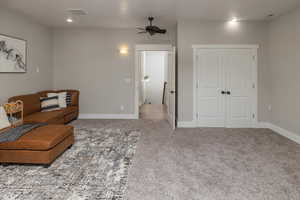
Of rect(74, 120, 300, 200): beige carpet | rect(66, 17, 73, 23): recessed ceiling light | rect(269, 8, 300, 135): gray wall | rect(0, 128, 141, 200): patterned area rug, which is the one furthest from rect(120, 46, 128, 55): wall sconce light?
rect(269, 8, 300, 135): gray wall

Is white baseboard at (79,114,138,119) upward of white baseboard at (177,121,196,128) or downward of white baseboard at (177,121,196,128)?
upward

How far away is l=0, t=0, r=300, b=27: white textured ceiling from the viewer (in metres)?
3.85

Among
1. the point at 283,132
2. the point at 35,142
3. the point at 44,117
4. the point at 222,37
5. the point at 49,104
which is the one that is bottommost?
the point at 283,132

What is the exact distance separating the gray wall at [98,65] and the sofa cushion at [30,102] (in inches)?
56.1

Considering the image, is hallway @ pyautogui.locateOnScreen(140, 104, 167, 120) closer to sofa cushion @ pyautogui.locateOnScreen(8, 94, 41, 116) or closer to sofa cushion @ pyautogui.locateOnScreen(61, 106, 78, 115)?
sofa cushion @ pyautogui.locateOnScreen(61, 106, 78, 115)

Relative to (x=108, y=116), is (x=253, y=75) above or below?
above

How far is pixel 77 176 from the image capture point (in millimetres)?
2510

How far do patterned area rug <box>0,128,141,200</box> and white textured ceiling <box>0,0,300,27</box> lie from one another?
9.40 ft

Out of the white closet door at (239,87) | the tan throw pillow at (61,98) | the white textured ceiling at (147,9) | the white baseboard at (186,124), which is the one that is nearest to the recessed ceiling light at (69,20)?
the white textured ceiling at (147,9)

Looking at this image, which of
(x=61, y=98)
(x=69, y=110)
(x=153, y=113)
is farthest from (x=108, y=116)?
(x=153, y=113)

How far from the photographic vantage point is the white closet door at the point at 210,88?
16.9 feet

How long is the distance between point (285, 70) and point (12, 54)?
6.24 m

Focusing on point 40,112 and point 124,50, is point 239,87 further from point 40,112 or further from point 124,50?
point 40,112

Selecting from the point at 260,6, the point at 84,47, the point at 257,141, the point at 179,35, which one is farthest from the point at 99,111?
the point at 260,6
